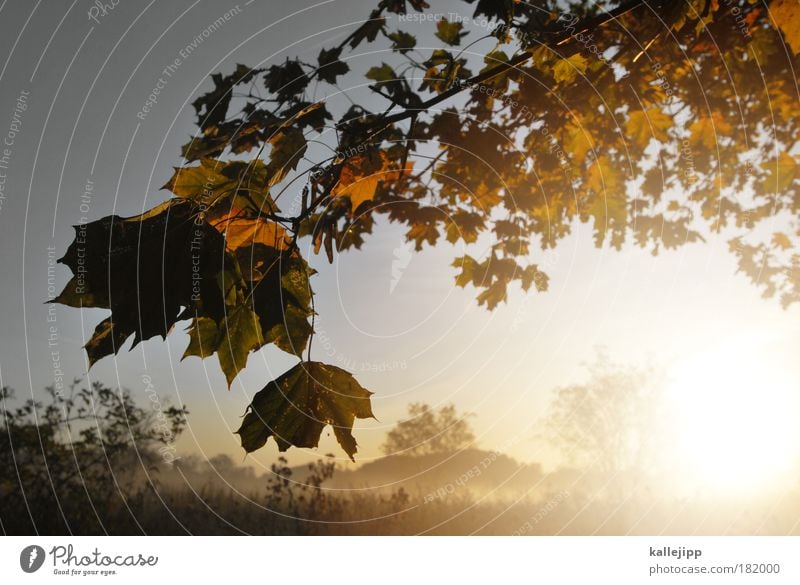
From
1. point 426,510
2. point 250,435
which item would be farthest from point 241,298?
point 426,510

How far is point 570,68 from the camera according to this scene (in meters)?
1.98

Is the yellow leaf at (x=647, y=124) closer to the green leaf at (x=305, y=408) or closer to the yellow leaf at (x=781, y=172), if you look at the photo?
the yellow leaf at (x=781, y=172)

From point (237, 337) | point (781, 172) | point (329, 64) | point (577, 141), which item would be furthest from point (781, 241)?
point (237, 337)

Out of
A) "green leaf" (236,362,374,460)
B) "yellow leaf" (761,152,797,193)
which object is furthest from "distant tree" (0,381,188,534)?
"yellow leaf" (761,152,797,193)

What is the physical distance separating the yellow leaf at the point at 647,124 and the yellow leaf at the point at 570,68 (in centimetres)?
32

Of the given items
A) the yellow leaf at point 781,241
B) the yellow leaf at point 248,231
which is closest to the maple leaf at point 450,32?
the yellow leaf at point 248,231

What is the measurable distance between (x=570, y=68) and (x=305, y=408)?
Result: 4.82ft

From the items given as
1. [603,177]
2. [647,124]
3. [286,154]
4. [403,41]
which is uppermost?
[403,41]

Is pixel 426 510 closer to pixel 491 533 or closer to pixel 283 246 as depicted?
pixel 491 533

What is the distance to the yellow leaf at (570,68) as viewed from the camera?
1.96 m

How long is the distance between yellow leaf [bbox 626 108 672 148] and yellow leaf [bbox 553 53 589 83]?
32 centimetres

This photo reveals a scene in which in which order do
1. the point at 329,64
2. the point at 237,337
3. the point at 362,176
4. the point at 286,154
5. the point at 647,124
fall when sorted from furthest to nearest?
1. the point at 647,124
2. the point at 362,176
3. the point at 329,64
4. the point at 286,154
5. the point at 237,337

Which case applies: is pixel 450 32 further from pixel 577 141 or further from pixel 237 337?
pixel 237 337

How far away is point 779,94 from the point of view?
2.19 meters
